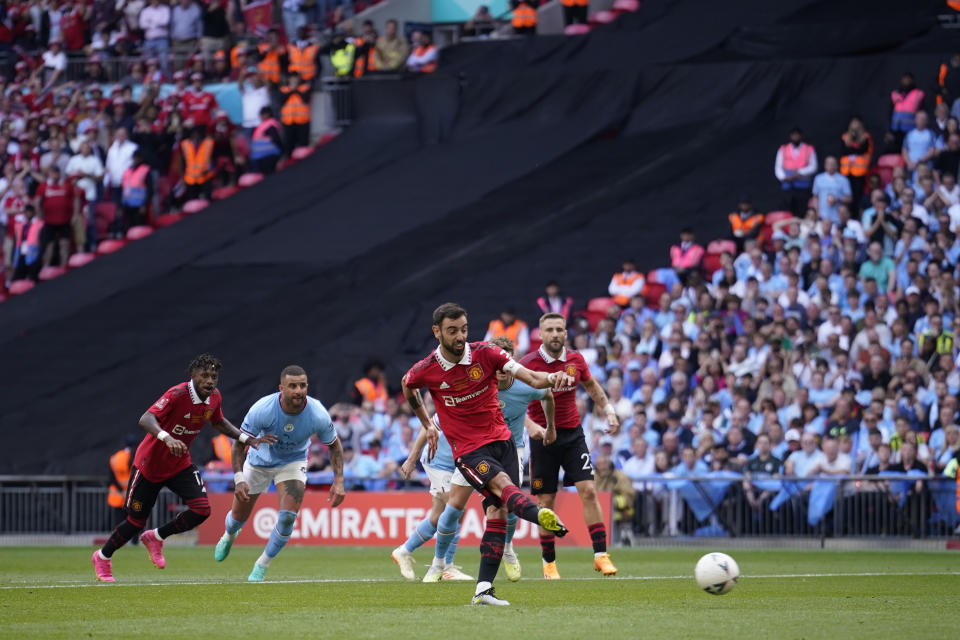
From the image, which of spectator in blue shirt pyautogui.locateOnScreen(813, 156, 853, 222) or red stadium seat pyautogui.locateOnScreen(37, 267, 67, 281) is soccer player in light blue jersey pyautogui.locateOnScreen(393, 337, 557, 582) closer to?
spectator in blue shirt pyautogui.locateOnScreen(813, 156, 853, 222)

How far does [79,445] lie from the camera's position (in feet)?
94.1

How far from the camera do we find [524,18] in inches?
1499

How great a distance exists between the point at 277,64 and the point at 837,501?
64.3 ft

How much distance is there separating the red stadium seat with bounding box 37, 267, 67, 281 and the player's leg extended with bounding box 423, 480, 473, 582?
22.3 m

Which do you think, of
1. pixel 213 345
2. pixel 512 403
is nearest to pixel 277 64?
pixel 213 345

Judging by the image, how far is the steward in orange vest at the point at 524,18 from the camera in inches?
1495

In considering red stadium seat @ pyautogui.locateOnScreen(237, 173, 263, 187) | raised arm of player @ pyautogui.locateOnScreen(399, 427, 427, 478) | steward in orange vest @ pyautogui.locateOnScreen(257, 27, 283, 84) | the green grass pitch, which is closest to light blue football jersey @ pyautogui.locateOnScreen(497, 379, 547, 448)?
raised arm of player @ pyautogui.locateOnScreen(399, 427, 427, 478)

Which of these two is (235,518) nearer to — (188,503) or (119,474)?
(188,503)

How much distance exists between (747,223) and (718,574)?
1679 cm

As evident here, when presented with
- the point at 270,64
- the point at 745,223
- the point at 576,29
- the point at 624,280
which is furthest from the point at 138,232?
the point at 745,223

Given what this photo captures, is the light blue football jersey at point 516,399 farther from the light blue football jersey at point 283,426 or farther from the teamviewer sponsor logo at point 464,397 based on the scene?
the teamviewer sponsor logo at point 464,397

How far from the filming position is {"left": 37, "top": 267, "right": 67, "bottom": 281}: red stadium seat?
3694cm

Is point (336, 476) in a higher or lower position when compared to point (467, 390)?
lower

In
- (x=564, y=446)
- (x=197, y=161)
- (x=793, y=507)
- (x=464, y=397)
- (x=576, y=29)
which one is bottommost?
(x=793, y=507)
